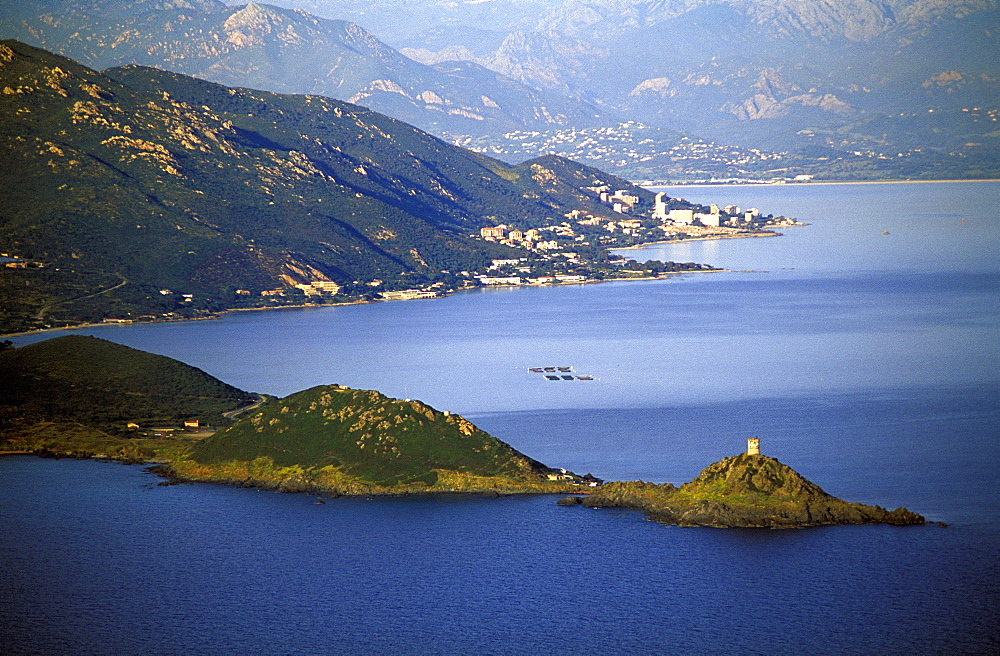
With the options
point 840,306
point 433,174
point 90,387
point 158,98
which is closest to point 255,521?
point 90,387

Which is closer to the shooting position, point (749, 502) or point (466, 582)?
point (466, 582)

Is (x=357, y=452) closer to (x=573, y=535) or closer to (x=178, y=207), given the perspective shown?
(x=573, y=535)

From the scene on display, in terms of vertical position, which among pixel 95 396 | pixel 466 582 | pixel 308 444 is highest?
pixel 95 396

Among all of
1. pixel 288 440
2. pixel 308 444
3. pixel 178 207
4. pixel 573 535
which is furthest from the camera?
pixel 178 207

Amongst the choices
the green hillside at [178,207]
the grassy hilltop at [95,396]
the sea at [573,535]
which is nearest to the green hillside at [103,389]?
the grassy hilltop at [95,396]

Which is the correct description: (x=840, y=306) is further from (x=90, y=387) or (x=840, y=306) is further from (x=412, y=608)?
(x=412, y=608)

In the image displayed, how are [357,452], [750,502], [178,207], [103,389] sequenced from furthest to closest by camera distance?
1. [178,207]
2. [103,389]
3. [357,452]
4. [750,502]

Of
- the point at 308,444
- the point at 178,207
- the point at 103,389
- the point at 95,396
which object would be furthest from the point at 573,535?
the point at 178,207
